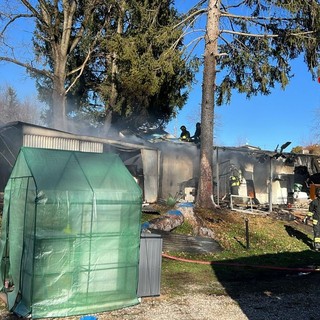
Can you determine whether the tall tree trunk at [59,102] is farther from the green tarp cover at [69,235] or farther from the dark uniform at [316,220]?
the green tarp cover at [69,235]

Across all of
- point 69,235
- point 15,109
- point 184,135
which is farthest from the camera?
point 15,109

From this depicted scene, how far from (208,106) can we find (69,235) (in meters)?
11.4

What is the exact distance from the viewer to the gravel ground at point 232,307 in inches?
239

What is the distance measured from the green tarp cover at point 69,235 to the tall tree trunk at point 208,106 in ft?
31.0

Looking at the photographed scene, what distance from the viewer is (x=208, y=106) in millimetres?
16469

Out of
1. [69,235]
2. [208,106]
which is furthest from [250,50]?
[69,235]

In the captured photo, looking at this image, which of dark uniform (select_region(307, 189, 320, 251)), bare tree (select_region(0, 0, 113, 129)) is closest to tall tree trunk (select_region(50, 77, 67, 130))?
bare tree (select_region(0, 0, 113, 129))

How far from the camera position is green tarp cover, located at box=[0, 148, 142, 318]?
18.8 feet

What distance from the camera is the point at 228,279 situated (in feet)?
29.0

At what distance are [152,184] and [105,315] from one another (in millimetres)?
11473

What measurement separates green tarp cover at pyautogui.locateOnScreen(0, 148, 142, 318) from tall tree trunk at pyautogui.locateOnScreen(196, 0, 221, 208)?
9457 millimetres

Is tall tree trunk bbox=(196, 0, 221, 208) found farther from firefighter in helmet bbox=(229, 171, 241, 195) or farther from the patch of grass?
firefighter in helmet bbox=(229, 171, 241, 195)

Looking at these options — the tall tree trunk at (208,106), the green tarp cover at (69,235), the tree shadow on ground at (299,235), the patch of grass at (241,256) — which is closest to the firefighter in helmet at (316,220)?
the patch of grass at (241,256)

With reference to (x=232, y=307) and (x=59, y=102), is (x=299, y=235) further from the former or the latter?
(x=59, y=102)
